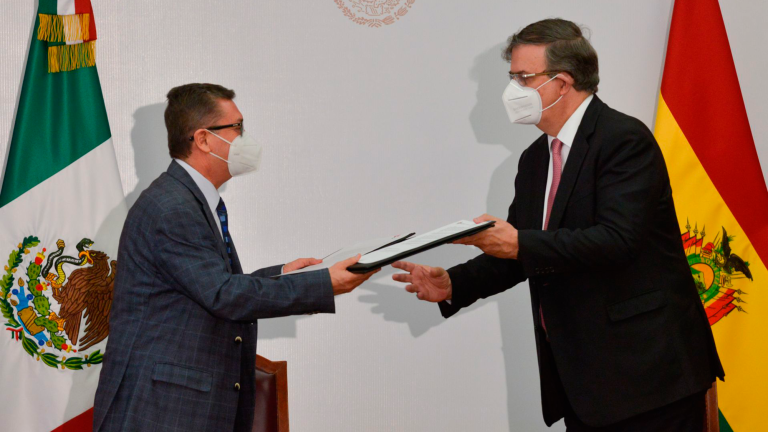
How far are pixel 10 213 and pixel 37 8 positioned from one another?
922 mm

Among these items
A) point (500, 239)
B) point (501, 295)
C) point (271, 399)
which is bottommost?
point (271, 399)

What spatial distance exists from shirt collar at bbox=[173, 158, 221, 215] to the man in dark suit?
871 millimetres

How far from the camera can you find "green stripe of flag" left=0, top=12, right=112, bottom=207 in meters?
2.58

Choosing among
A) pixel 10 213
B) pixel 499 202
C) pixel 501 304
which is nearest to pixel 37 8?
pixel 10 213

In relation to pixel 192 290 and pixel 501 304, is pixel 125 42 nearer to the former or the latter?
pixel 192 290

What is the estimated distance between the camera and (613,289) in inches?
75.4

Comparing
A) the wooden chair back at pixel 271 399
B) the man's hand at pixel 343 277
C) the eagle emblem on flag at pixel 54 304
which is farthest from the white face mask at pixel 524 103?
the eagle emblem on flag at pixel 54 304

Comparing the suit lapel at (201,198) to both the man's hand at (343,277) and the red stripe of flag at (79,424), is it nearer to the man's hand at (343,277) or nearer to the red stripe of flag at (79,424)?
the man's hand at (343,277)

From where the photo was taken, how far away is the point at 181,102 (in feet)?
7.31

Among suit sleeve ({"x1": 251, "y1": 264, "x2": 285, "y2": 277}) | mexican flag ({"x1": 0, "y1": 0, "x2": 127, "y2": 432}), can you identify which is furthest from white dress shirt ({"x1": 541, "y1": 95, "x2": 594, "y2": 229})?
mexican flag ({"x1": 0, "y1": 0, "x2": 127, "y2": 432})

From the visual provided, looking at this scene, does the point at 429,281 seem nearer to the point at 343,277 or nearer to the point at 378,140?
the point at 343,277

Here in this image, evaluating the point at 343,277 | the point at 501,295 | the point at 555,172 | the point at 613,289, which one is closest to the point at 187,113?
the point at 343,277

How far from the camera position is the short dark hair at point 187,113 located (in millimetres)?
2199

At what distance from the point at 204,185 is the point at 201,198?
132 mm
